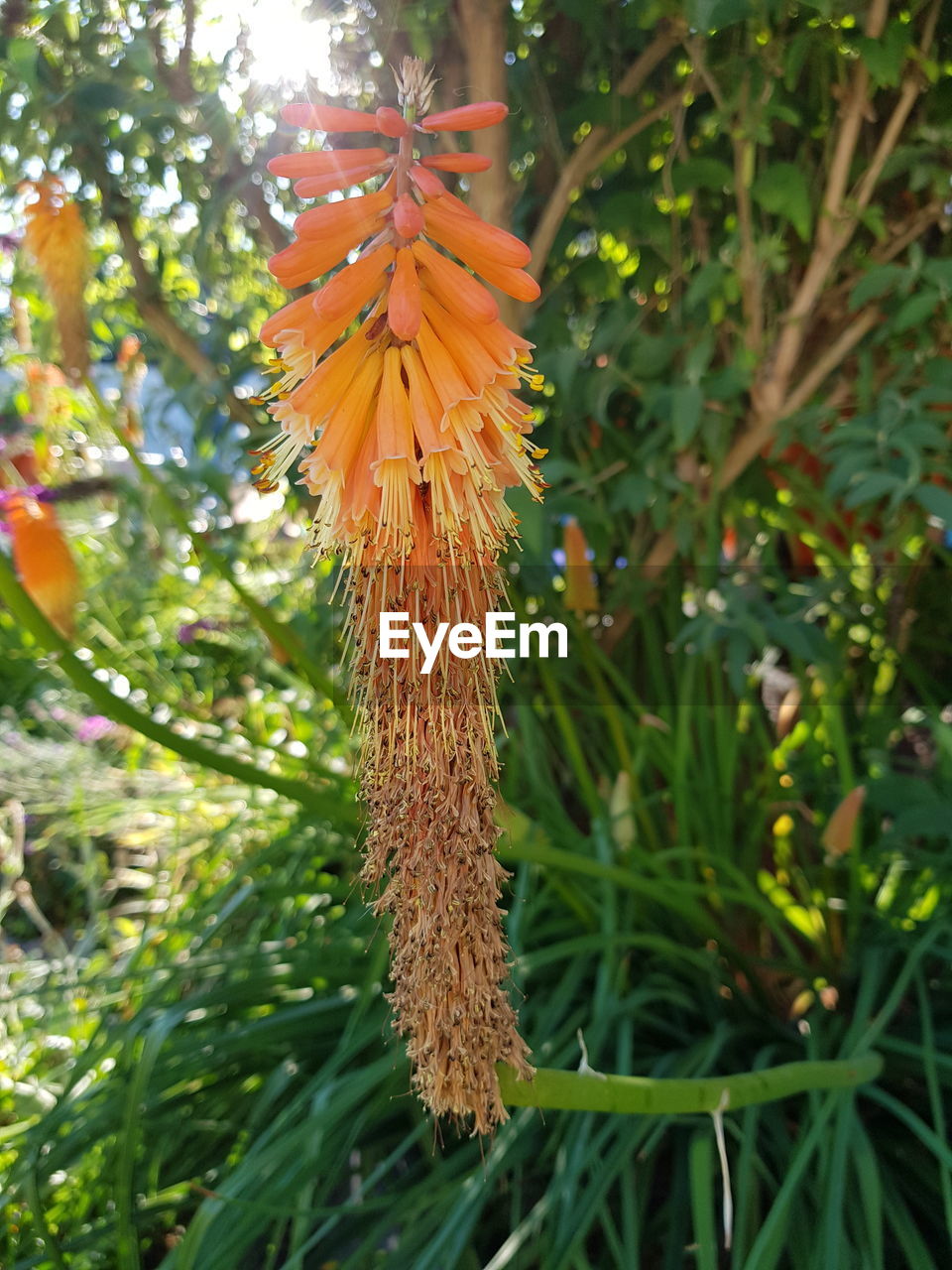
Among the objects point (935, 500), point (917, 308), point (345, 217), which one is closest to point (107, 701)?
point (345, 217)

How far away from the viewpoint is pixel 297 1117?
1.43m

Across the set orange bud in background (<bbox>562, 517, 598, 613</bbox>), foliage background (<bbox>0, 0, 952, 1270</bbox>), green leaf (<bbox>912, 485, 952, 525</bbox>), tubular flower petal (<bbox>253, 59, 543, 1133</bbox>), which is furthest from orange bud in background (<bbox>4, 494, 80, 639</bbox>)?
green leaf (<bbox>912, 485, 952, 525</bbox>)

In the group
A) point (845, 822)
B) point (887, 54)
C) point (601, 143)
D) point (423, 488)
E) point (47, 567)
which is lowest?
point (845, 822)

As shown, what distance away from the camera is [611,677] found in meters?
1.95

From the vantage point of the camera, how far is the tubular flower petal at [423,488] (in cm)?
66

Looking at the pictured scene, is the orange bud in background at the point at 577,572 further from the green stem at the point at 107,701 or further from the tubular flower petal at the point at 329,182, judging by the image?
the tubular flower petal at the point at 329,182

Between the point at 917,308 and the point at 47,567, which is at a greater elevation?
the point at 917,308

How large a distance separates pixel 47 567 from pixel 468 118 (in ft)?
3.02

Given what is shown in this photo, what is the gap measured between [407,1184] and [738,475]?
1.34m

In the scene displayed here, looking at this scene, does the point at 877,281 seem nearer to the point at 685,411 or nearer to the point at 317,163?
the point at 685,411

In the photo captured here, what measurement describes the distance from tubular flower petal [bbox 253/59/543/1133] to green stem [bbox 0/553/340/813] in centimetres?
16

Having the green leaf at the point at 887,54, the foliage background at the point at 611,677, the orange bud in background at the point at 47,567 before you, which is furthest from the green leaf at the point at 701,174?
the orange bud in background at the point at 47,567

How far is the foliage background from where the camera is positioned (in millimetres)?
1255

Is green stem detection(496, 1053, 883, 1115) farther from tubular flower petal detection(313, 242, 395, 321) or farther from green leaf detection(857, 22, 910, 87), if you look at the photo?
green leaf detection(857, 22, 910, 87)
